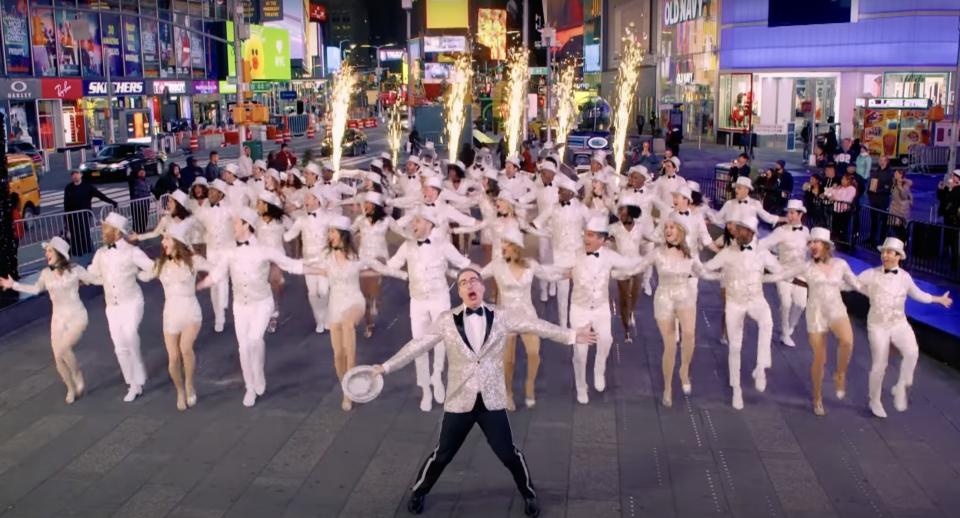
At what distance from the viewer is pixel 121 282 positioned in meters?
9.55

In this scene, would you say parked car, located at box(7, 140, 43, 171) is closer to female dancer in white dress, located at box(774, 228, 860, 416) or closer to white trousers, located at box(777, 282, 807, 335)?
white trousers, located at box(777, 282, 807, 335)

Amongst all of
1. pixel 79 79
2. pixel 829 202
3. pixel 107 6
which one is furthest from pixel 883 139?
pixel 107 6

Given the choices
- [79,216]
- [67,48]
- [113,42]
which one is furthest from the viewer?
[113,42]

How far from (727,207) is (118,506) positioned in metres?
8.50

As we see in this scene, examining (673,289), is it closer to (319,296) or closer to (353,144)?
(319,296)

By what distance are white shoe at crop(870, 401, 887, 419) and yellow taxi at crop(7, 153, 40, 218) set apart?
1923 cm

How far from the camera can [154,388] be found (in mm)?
10258

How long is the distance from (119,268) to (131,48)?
51.9 metres

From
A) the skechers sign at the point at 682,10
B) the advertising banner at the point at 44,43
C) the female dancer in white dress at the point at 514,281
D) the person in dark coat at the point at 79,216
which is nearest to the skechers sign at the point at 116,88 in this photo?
the advertising banner at the point at 44,43

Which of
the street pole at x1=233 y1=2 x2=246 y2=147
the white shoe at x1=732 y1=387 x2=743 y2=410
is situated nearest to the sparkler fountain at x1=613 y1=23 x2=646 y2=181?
the street pole at x1=233 y1=2 x2=246 y2=147

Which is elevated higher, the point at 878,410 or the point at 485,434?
the point at 485,434

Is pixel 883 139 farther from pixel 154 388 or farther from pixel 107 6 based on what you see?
pixel 107 6

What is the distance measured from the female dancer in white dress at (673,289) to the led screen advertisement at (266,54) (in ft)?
200

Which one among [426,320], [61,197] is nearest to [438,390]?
[426,320]
